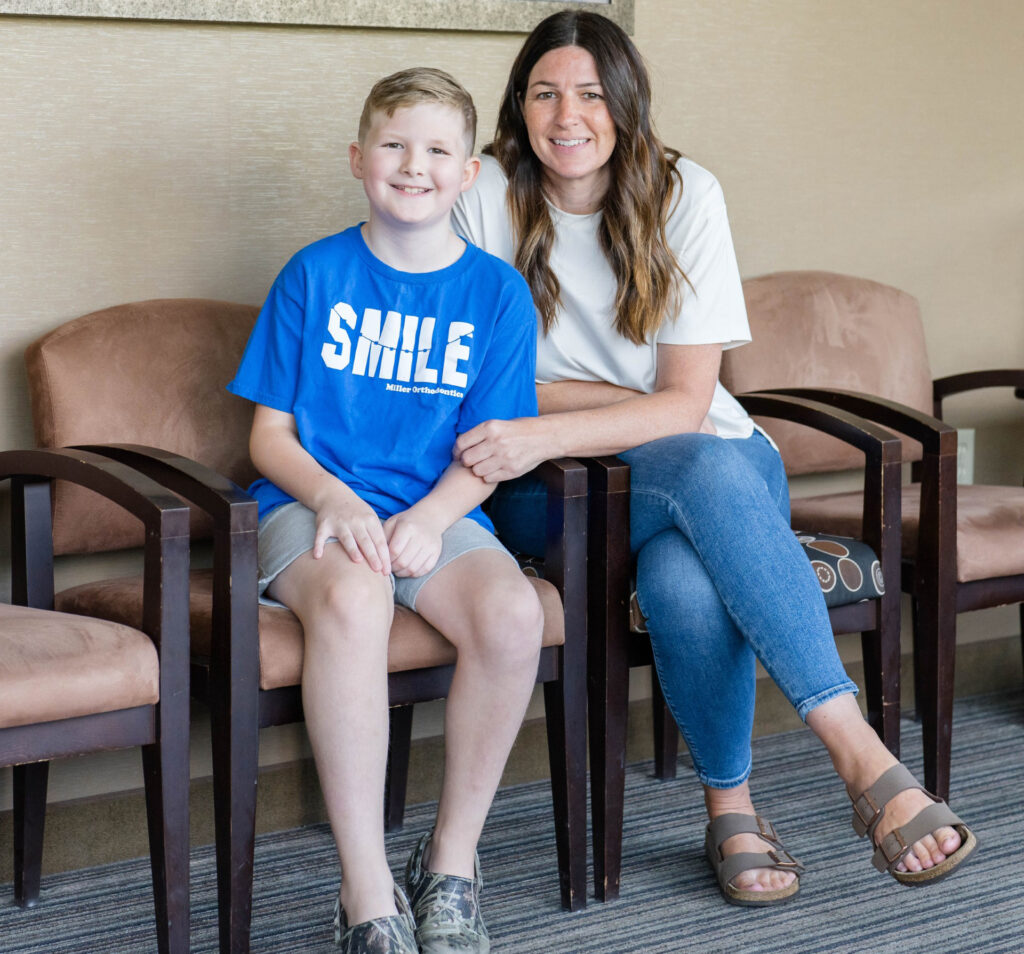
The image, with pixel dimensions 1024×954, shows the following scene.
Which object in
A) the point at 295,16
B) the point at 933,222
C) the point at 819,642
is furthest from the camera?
the point at 933,222

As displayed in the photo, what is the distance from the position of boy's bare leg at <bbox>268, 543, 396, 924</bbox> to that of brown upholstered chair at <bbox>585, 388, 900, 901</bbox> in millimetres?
379

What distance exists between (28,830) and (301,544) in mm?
631

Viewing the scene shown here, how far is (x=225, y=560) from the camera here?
1528 mm

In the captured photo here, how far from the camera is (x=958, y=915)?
178 centimetres

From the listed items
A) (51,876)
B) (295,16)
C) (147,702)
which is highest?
(295,16)

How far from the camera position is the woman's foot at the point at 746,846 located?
1.79 meters

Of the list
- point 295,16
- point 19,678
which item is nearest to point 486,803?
point 19,678

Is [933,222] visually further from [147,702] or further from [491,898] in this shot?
[147,702]

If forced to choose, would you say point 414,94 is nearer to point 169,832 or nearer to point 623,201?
point 623,201

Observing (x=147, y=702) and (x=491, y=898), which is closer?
(x=147, y=702)

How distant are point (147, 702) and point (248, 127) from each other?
3.44 ft

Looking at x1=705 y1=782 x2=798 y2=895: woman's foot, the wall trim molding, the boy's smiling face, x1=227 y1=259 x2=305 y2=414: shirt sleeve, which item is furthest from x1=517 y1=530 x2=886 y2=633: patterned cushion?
the wall trim molding

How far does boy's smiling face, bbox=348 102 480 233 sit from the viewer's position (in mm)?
1705

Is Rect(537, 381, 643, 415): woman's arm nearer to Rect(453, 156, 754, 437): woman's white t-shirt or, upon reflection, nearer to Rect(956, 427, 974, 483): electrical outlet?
Rect(453, 156, 754, 437): woman's white t-shirt
